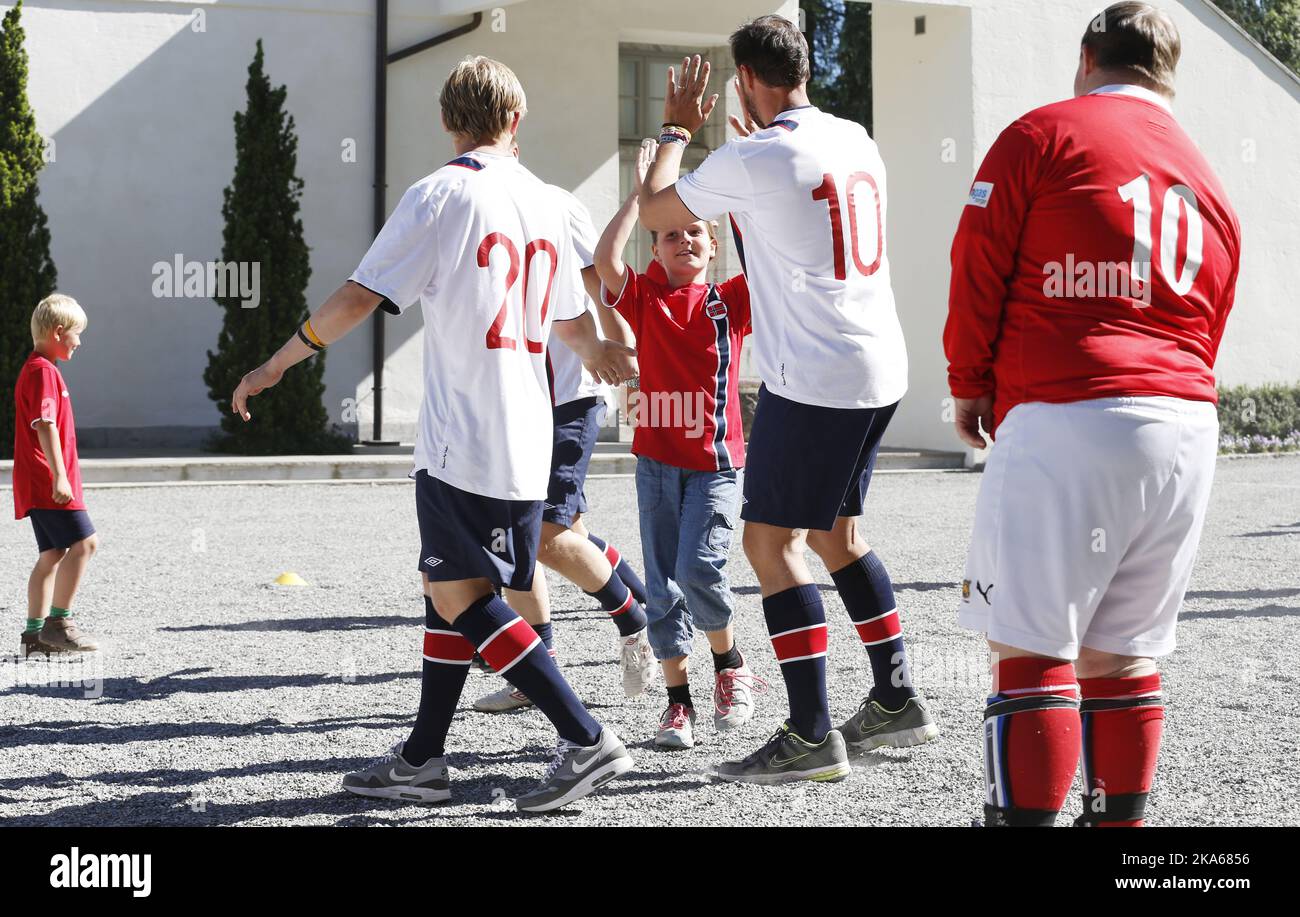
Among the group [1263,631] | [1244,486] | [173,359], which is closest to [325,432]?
[173,359]

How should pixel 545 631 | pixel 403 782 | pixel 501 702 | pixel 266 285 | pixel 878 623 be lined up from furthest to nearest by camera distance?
pixel 266 285
pixel 501 702
pixel 545 631
pixel 878 623
pixel 403 782

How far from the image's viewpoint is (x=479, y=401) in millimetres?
3703

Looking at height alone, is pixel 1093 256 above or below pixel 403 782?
above

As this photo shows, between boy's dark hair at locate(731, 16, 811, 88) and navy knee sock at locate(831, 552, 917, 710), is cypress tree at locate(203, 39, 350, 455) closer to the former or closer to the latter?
navy knee sock at locate(831, 552, 917, 710)

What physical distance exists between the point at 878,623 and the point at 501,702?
52.2 inches

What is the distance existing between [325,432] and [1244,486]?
29.2ft

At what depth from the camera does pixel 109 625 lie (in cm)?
667

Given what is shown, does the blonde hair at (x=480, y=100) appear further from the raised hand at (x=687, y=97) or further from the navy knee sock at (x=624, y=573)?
the navy knee sock at (x=624, y=573)

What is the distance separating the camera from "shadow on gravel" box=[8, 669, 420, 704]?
5222mm

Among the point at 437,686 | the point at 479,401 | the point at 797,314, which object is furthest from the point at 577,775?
the point at 797,314

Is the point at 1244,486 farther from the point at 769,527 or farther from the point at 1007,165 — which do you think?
the point at 1007,165

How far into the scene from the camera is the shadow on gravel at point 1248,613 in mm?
6812

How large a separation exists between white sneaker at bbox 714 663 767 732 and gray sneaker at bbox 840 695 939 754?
1.35ft

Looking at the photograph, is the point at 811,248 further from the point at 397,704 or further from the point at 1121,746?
the point at 397,704
